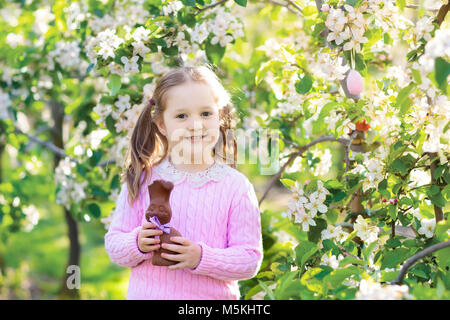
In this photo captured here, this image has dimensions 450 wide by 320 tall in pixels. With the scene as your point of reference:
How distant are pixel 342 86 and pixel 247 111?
3.08ft

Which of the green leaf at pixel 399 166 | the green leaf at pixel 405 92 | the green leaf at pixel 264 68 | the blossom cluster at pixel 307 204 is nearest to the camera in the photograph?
the green leaf at pixel 405 92

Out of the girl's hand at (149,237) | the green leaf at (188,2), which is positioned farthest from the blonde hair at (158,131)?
the green leaf at (188,2)

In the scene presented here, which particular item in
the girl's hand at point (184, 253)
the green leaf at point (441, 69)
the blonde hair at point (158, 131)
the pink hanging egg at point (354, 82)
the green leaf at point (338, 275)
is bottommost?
the green leaf at point (338, 275)

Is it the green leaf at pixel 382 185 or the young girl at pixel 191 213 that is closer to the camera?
the young girl at pixel 191 213

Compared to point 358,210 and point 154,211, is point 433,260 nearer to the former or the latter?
point 358,210

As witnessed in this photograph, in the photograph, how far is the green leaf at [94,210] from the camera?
3113 millimetres

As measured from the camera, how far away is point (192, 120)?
6.38ft

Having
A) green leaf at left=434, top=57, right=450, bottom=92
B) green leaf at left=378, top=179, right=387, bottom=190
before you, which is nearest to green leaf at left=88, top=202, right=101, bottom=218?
green leaf at left=378, top=179, right=387, bottom=190

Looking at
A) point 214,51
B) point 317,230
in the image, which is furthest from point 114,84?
point 317,230

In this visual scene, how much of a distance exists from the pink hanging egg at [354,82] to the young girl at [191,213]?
51 cm

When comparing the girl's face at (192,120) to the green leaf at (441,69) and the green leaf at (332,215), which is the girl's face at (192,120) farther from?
the green leaf at (441,69)

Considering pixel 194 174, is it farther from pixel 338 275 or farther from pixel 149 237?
pixel 338 275

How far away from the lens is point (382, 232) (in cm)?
242
